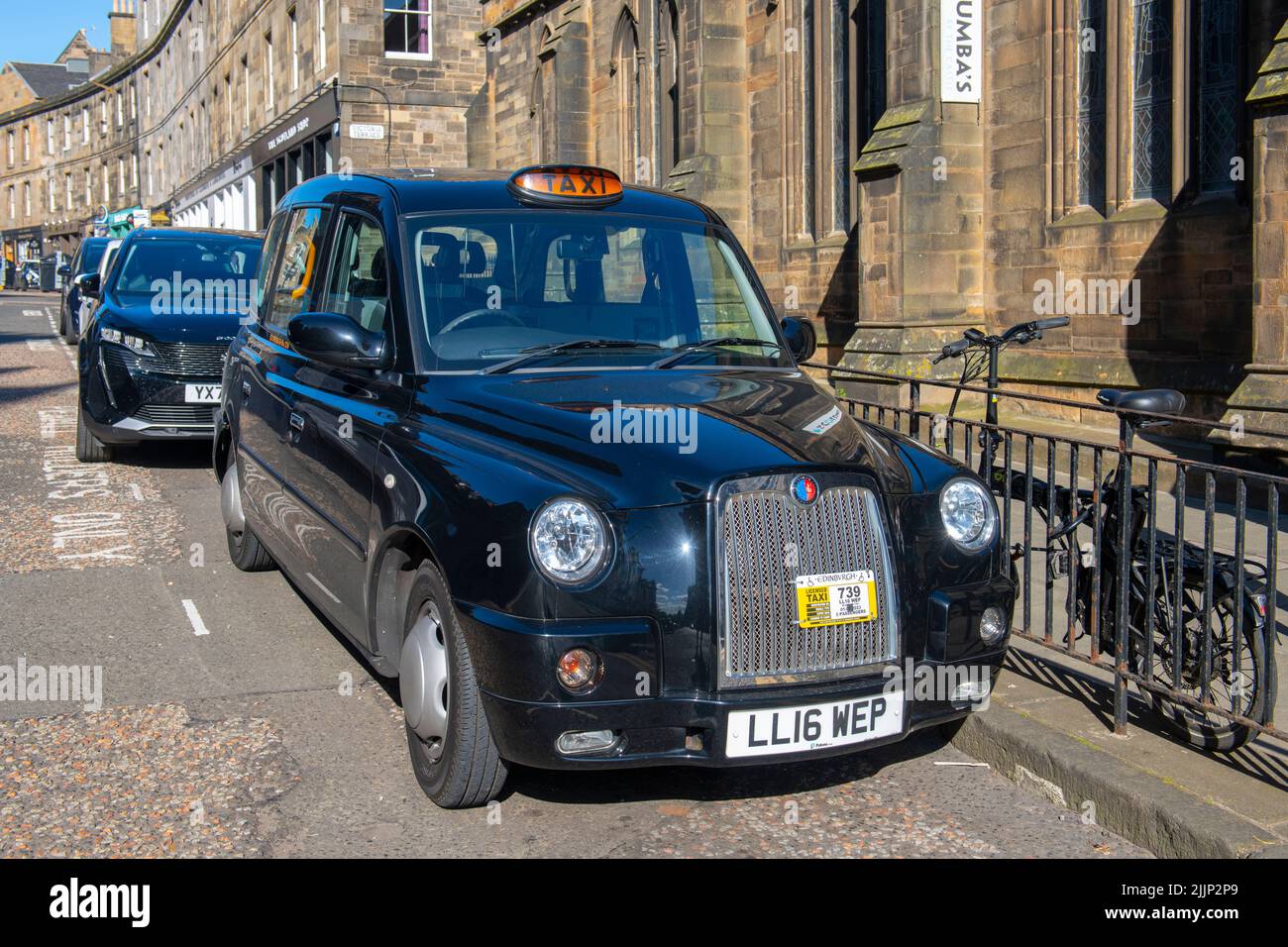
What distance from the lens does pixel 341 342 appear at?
197 inches

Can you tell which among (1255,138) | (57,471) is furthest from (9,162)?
(1255,138)

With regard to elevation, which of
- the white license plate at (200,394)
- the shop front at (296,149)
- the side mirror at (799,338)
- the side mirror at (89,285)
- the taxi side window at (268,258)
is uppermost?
the shop front at (296,149)

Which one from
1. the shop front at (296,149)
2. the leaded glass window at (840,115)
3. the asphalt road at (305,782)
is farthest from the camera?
the shop front at (296,149)

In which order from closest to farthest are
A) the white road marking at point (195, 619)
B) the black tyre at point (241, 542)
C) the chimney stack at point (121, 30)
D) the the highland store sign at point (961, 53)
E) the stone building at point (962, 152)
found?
the white road marking at point (195, 619), the black tyre at point (241, 542), the stone building at point (962, 152), the the highland store sign at point (961, 53), the chimney stack at point (121, 30)

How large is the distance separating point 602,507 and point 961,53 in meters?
11.5

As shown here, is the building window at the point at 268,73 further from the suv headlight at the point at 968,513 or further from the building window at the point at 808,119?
the suv headlight at the point at 968,513

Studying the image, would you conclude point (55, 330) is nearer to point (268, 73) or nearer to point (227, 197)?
point (268, 73)

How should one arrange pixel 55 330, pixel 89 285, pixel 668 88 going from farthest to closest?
pixel 55 330 < pixel 668 88 < pixel 89 285

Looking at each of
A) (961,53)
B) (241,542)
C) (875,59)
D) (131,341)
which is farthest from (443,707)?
(875,59)

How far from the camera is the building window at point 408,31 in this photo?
36438mm

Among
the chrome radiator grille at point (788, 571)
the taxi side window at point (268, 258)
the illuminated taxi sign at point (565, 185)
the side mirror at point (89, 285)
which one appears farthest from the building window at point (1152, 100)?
the side mirror at point (89, 285)

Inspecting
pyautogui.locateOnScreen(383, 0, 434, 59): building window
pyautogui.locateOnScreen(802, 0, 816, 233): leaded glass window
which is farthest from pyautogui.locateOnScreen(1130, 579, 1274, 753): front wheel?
pyautogui.locateOnScreen(383, 0, 434, 59): building window

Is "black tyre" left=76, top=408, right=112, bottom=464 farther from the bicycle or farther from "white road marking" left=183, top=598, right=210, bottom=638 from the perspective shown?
the bicycle

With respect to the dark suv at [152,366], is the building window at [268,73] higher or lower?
higher
